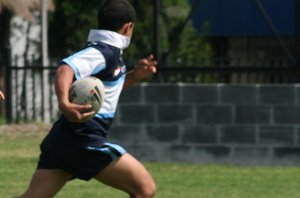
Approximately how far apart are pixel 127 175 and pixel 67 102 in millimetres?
683

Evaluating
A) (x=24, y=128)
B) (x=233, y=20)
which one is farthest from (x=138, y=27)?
(x=24, y=128)

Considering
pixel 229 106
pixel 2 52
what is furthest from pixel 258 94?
pixel 2 52

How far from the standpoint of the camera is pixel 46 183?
263 inches

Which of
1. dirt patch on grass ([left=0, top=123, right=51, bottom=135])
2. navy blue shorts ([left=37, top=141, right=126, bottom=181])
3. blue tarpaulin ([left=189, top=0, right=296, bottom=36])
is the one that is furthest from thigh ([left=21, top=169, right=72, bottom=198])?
blue tarpaulin ([left=189, top=0, right=296, bottom=36])

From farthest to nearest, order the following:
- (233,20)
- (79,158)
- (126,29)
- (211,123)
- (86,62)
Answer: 1. (233,20)
2. (211,123)
3. (126,29)
4. (79,158)
5. (86,62)

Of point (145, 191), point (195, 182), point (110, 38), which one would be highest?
point (110, 38)

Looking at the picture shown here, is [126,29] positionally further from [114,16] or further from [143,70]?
[143,70]

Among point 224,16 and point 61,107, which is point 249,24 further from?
point 61,107

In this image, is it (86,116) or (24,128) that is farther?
(24,128)

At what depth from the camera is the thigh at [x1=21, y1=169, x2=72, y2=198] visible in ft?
21.9

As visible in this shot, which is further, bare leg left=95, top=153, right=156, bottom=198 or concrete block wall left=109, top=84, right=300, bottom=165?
concrete block wall left=109, top=84, right=300, bottom=165

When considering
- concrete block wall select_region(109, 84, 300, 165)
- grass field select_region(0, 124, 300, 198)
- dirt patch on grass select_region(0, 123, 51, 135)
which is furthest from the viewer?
dirt patch on grass select_region(0, 123, 51, 135)

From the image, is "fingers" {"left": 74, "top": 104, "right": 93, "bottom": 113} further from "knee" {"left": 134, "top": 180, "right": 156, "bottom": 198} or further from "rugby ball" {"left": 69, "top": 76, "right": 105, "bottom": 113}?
"knee" {"left": 134, "top": 180, "right": 156, "bottom": 198}

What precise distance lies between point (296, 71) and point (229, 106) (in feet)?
2.92
